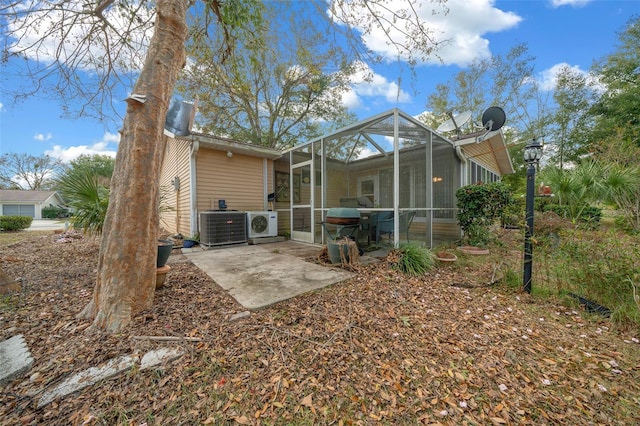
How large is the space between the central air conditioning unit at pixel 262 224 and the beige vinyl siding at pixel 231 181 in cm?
77

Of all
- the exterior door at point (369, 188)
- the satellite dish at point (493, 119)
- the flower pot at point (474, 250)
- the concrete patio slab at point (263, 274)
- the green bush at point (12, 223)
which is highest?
the satellite dish at point (493, 119)

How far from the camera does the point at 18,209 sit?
25.6m

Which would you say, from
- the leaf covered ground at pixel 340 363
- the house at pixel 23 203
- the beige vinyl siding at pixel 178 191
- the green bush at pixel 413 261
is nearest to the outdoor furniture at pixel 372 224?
the green bush at pixel 413 261

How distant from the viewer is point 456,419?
1.32 meters

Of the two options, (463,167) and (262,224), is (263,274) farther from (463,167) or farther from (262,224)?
(463,167)

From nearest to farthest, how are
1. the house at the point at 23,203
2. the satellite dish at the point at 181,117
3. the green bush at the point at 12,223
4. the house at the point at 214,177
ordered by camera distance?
the satellite dish at the point at 181,117
the house at the point at 214,177
the green bush at the point at 12,223
the house at the point at 23,203

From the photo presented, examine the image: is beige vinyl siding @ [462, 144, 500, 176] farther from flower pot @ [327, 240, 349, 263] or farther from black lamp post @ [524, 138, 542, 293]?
flower pot @ [327, 240, 349, 263]

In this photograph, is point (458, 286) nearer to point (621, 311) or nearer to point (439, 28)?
point (621, 311)

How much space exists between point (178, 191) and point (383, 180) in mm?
6200

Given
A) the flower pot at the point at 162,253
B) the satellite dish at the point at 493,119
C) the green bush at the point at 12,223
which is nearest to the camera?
the flower pot at the point at 162,253

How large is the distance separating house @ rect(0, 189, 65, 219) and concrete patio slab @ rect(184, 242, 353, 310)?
106ft

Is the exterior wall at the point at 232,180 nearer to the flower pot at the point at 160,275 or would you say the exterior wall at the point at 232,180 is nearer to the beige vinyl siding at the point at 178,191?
the beige vinyl siding at the point at 178,191

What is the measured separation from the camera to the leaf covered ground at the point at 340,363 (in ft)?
4.46

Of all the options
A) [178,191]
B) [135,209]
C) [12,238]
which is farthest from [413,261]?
[12,238]
